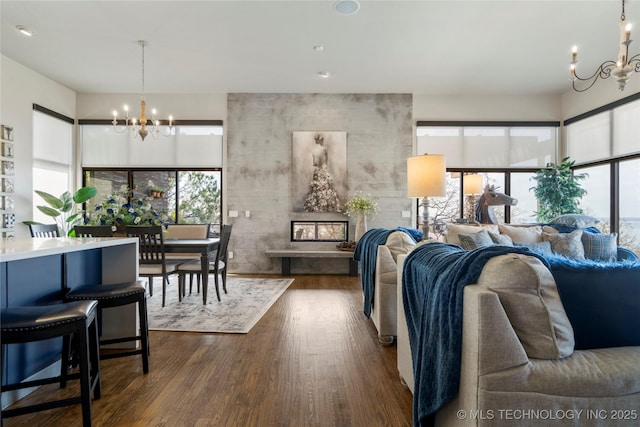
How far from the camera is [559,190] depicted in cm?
540

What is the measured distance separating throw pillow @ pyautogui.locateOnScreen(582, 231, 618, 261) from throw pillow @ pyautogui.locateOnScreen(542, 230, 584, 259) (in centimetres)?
12

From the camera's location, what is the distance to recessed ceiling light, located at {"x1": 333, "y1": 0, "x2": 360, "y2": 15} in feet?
11.0

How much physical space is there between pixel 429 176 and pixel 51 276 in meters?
2.69

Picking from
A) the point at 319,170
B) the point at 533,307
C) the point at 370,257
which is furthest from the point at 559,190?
the point at 533,307

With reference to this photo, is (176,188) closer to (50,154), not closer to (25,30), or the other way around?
(50,154)

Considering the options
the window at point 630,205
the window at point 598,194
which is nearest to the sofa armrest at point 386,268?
the window at point 630,205

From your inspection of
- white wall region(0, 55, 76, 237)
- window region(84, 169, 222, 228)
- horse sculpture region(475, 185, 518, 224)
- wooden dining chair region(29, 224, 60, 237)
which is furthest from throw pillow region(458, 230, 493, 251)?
white wall region(0, 55, 76, 237)

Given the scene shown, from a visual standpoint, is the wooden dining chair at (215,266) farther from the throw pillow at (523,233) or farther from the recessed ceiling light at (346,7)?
the throw pillow at (523,233)

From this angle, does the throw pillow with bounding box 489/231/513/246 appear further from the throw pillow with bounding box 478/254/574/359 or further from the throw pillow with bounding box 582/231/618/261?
the throw pillow with bounding box 478/254/574/359

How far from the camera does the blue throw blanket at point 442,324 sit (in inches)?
46.3

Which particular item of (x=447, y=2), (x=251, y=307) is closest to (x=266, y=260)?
(x=251, y=307)

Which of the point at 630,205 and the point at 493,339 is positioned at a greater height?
the point at 630,205

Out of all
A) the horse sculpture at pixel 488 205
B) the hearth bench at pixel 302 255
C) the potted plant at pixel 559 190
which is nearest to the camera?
the horse sculpture at pixel 488 205

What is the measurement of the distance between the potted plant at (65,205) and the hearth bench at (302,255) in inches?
119
